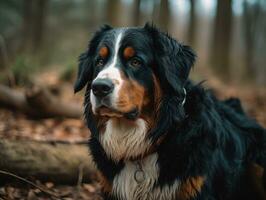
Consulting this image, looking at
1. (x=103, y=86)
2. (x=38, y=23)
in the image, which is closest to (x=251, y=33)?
(x=38, y=23)

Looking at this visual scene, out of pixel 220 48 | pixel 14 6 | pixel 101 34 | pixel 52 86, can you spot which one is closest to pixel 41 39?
pixel 14 6

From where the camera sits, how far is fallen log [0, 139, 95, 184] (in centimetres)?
497

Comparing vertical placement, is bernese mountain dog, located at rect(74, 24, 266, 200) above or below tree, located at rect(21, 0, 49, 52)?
above

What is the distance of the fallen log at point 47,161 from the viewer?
4969 mm

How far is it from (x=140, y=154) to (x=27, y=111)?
3982 millimetres

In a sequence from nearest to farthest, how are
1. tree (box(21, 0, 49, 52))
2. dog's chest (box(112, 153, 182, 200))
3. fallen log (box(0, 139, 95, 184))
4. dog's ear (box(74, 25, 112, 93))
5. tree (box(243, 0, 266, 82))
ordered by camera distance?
dog's chest (box(112, 153, 182, 200)) → dog's ear (box(74, 25, 112, 93)) → fallen log (box(0, 139, 95, 184)) → tree (box(21, 0, 49, 52)) → tree (box(243, 0, 266, 82))

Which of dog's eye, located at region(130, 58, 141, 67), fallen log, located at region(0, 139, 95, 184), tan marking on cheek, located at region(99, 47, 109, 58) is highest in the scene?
tan marking on cheek, located at region(99, 47, 109, 58)

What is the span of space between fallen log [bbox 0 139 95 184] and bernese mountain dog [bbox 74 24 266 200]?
30.3 inches

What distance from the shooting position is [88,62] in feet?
15.7

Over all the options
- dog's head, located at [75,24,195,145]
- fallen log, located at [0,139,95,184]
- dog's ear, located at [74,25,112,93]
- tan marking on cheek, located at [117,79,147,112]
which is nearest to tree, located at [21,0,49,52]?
fallen log, located at [0,139,95,184]

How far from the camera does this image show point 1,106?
26.3 ft

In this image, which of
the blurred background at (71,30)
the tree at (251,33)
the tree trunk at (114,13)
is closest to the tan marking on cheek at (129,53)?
the blurred background at (71,30)

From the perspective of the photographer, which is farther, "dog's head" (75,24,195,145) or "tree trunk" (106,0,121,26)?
"tree trunk" (106,0,121,26)

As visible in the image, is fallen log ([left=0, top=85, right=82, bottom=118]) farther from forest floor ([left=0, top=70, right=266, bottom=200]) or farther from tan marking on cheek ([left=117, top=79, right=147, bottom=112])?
tan marking on cheek ([left=117, top=79, right=147, bottom=112])
